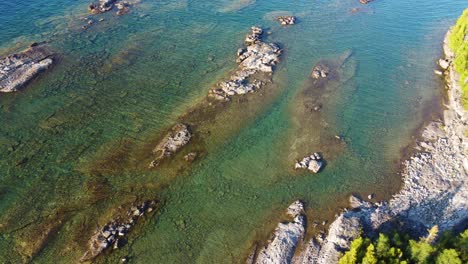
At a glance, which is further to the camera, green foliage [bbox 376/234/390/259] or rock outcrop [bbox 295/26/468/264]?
rock outcrop [bbox 295/26/468/264]

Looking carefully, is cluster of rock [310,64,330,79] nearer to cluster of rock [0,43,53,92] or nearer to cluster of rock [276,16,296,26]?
cluster of rock [276,16,296,26]

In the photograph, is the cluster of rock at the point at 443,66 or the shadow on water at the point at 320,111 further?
the cluster of rock at the point at 443,66

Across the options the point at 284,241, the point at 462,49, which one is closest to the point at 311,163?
the point at 284,241

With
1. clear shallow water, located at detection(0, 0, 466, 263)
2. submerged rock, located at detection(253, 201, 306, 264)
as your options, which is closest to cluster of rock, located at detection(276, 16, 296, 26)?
clear shallow water, located at detection(0, 0, 466, 263)

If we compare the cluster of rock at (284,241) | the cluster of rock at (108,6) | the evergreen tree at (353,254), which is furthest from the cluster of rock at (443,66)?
the cluster of rock at (108,6)

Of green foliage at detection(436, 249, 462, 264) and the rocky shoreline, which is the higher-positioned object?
green foliage at detection(436, 249, 462, 264)

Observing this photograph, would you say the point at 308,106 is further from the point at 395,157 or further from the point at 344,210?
the point at 344,210

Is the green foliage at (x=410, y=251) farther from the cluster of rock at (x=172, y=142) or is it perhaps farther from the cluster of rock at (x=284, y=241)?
the cluster of rock at (x=172, y=142)

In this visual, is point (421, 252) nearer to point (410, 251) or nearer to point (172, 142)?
point (410, 251)
